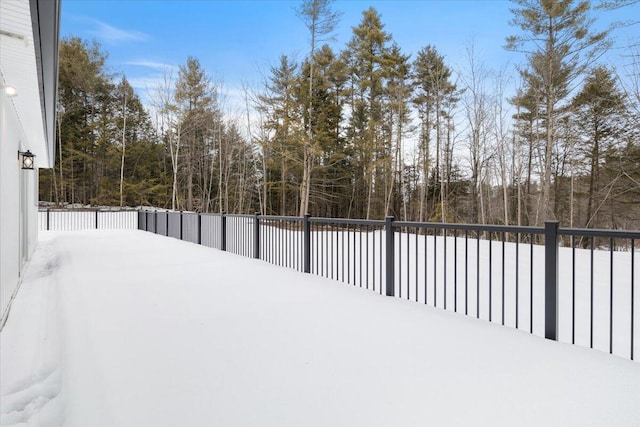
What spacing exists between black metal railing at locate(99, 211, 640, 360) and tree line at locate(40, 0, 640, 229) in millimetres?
Result: 6084

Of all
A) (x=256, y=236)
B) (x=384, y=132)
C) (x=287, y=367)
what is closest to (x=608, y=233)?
(x=287, y=367)

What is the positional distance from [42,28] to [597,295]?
644 cm

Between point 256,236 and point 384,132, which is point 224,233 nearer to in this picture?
point 256,236

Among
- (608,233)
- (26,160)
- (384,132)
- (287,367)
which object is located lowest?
(287,367)

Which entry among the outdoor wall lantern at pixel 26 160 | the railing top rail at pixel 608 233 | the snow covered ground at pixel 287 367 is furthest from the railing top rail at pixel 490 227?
the outdoor wall lantern at pixel 26 160

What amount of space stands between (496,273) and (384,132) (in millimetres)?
13414

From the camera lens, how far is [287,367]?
2.20 metres

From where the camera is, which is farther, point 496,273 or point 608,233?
point 496,273

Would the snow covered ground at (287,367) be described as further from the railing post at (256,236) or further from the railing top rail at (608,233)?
the railing post at (256,236)

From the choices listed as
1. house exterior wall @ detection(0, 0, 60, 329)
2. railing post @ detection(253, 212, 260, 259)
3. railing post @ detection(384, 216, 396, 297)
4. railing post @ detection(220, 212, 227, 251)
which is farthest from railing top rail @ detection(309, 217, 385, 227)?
railing post @ detection(220, 212, 227, 251)

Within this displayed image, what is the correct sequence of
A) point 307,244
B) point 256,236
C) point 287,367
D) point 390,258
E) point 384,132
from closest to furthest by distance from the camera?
point 287,367 → point 390,258 → point 307,244 → point 256,236 → point 384,132

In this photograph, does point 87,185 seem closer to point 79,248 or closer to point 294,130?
point 294,130

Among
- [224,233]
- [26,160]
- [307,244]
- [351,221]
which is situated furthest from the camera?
[224,233]

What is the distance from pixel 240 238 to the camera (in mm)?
7770
